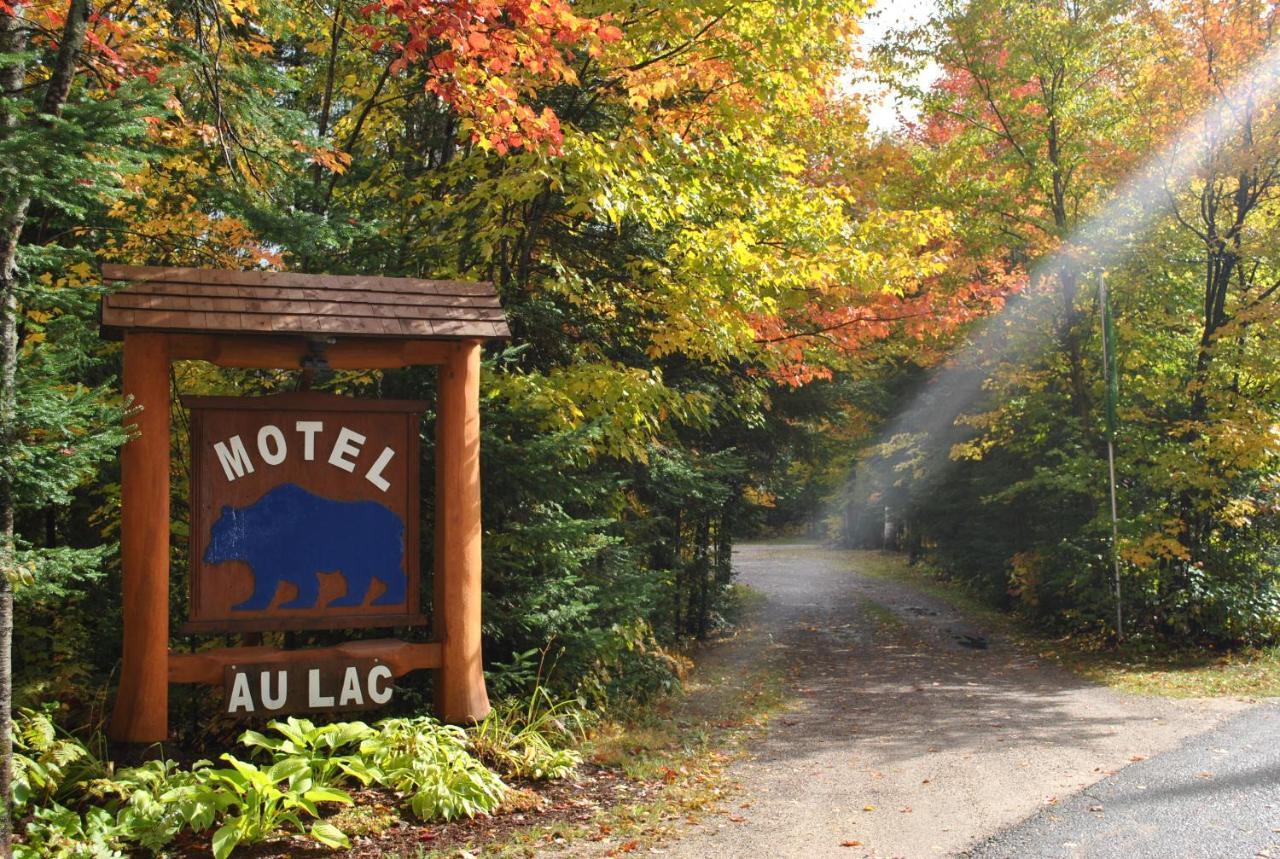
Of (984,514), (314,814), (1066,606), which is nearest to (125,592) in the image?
(314,814)

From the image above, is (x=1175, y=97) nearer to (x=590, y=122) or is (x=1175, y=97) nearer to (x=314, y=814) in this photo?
(x=590, y=122)

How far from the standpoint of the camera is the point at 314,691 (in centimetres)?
637

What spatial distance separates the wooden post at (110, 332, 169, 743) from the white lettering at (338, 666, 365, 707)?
101 centimetres

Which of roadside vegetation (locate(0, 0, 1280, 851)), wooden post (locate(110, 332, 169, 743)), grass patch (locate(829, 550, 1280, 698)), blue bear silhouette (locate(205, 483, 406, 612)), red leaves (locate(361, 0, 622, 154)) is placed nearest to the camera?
roadside vegetation (locate(0, 0, 1280, 851))

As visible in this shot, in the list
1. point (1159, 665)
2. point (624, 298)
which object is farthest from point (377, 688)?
point (1159, 665)

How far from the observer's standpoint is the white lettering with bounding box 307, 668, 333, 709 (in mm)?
6355

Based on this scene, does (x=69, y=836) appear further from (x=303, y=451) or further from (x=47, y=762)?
(x=303, y=451)

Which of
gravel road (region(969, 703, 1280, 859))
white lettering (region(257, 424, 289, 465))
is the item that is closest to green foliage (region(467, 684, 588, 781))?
white lettering (region(257, 424, 289, 465))

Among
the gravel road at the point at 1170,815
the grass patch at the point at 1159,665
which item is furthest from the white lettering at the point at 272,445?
the grass patch at the point at 1159,665

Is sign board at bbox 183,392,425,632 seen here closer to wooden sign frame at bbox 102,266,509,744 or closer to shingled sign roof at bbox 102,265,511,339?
wooden sign frame at bbox 102,266,509,744

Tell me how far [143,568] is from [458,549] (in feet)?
6.29

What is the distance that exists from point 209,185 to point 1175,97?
13555mm

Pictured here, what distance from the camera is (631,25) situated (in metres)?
9.56

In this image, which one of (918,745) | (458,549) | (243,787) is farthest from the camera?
(918,745)
